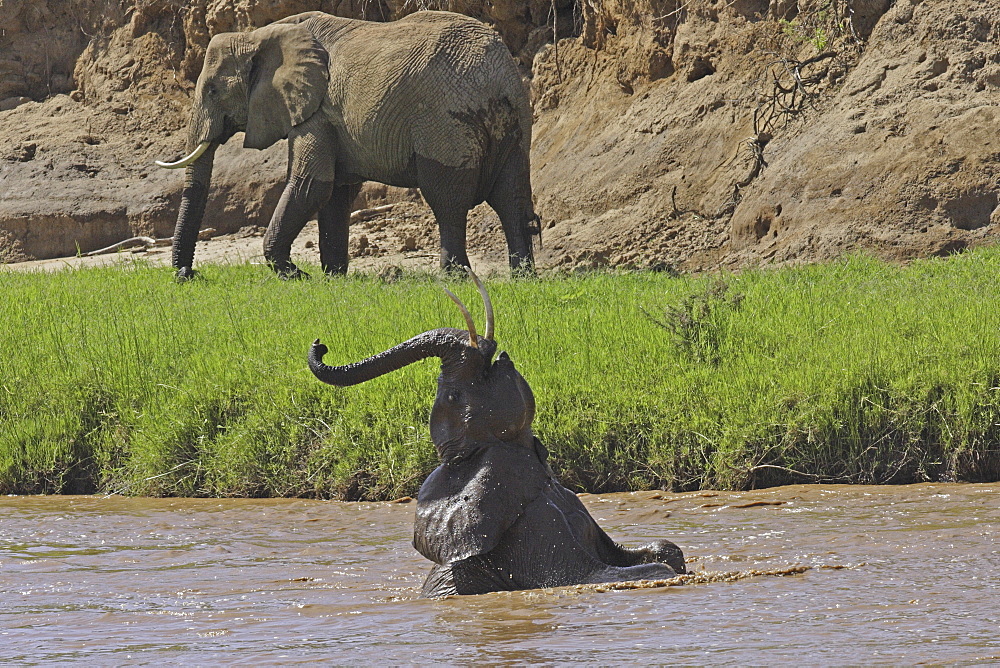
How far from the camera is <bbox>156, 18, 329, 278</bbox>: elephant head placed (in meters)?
11.9

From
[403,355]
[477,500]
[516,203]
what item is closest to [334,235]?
[516,203]

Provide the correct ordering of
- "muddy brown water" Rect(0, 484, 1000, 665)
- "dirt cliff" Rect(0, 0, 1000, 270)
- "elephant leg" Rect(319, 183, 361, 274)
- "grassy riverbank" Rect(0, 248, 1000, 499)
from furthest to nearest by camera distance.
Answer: "elephant leg" Rect(319, 183, 361, 274) < "dirt cliff" Rect(0, 0, 1000, 270) < "grassy riverbank" Rect(0, 248, 1000, 499) < "muddy brown water" Rect(0, 484, 1000, 665)

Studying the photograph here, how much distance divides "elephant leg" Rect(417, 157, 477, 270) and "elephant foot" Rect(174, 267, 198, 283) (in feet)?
6.60

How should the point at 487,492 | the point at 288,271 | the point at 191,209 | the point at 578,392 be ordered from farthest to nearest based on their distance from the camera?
1. the point at 191,209
2. the point at 288,271
3. the point at 578,392
4. the point at 487,492

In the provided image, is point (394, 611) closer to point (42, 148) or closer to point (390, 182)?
point (390, 182)

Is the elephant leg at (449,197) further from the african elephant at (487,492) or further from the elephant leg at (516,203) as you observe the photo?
the african elephant at (487,492)

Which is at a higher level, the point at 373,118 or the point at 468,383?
the point at 373,118

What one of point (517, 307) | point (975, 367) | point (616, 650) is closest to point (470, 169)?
point (517, 307)

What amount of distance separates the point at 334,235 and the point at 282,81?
130 cm

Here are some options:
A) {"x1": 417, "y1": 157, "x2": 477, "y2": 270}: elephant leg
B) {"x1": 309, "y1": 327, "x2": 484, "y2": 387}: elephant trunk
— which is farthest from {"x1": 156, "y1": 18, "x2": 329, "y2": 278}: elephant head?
{"x1": 309, "y1": 327, "x2": 484, "y2": 387}: elephant trunk

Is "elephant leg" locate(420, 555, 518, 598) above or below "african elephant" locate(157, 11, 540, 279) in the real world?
below

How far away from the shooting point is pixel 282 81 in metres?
12.0

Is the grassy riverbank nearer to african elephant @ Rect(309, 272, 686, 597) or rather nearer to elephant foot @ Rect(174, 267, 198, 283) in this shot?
african elephant @ Rect(309, 272, 686, 597)

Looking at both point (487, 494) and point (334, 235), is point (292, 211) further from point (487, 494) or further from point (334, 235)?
point (487, 494)
